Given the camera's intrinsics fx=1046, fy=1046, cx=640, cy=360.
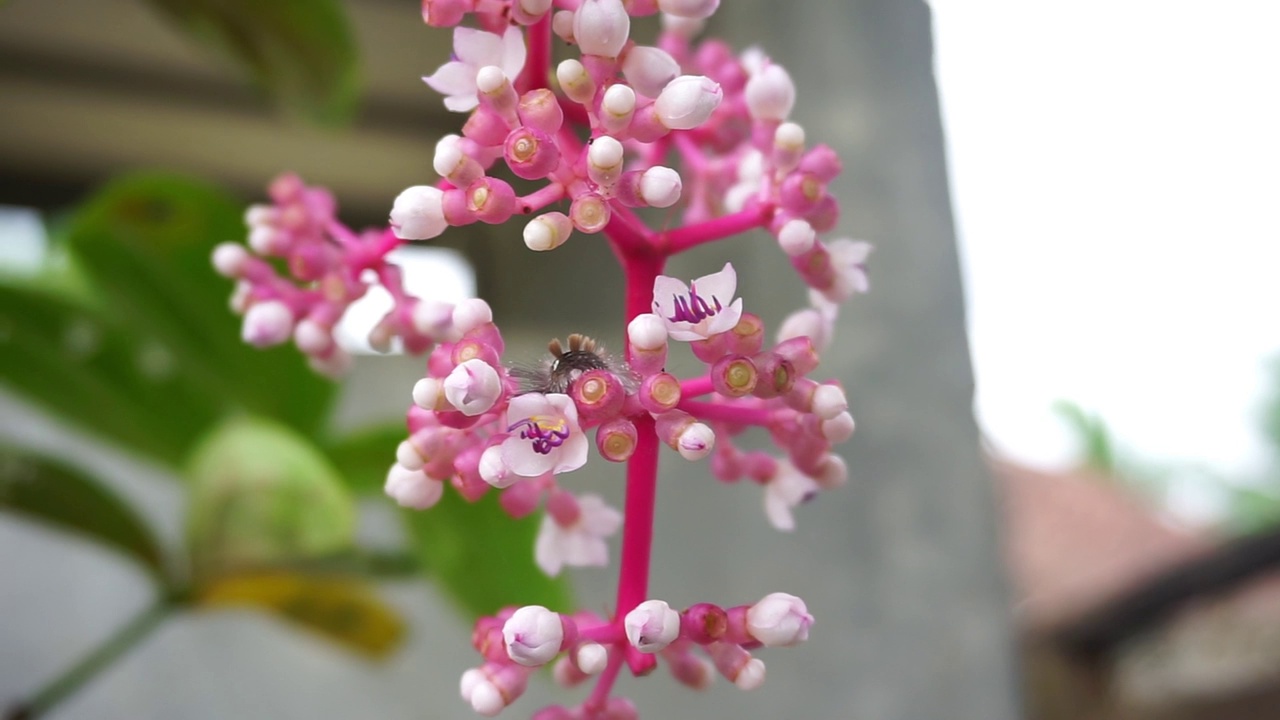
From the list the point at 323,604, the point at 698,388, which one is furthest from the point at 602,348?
the point at 323,604

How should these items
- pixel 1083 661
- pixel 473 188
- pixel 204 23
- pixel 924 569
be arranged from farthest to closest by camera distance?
1. pixel 1083 661
2. pixel 924 569
3. pixel 204 23
4. pixel 473 188

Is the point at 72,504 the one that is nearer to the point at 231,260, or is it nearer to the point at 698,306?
the point at 231,260

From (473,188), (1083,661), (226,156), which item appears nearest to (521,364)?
(473,188)

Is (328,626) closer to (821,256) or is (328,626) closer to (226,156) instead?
(821,256)

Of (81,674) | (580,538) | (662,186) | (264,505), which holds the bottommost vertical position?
(81,674)

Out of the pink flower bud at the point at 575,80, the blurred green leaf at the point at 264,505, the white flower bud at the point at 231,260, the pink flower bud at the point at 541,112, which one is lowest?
the blurred green leaf at the point at 264,505

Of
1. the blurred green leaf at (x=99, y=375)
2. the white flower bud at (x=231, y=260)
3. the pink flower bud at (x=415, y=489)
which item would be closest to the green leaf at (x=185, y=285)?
the blurred green leaf at (x=99, y=375)

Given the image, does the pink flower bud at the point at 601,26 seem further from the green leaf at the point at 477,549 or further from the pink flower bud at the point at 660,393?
the green leaf at the point at 477,549
